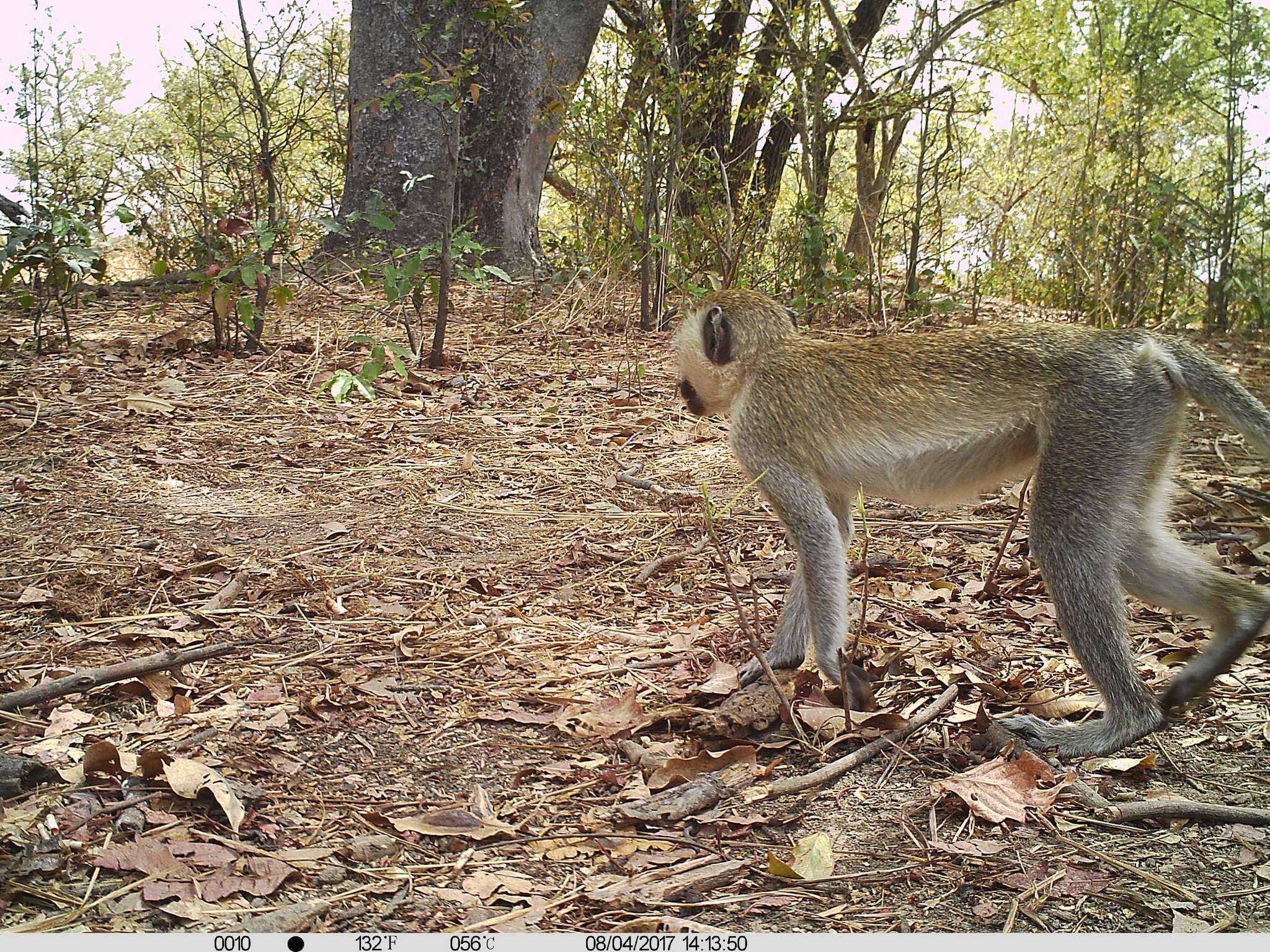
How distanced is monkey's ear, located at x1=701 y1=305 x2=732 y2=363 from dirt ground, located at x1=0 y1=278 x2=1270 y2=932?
90 centimetres

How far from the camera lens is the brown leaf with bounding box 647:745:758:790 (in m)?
2.94

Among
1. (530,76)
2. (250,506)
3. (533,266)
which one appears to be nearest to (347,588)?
(250,506)

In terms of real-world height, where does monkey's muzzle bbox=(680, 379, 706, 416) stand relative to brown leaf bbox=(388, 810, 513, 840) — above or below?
above

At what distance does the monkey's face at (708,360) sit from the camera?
3.97 metres

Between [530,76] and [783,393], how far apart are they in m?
6.40

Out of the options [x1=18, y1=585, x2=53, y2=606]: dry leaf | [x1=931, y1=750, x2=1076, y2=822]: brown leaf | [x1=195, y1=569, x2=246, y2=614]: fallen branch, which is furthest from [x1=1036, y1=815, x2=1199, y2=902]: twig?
[x1=18, y1=585, x2=53, y2=606]: dry leaf

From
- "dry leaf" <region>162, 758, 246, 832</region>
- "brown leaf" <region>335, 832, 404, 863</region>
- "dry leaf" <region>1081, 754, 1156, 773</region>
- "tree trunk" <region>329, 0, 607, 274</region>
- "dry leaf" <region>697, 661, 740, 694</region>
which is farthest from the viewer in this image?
"tree trunk" <region>329, 0, 607, 274</region>

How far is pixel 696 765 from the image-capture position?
2.99 m

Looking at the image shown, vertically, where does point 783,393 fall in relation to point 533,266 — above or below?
below

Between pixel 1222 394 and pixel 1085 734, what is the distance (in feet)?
3.70

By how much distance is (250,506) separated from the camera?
5.00 metres

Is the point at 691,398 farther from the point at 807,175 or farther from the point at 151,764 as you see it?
the point at 807,175

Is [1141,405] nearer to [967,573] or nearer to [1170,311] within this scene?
[967,573]

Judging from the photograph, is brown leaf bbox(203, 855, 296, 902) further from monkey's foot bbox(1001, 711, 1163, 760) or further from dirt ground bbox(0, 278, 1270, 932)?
monkey's foot bbox(1001, 711, 1163, 760)
